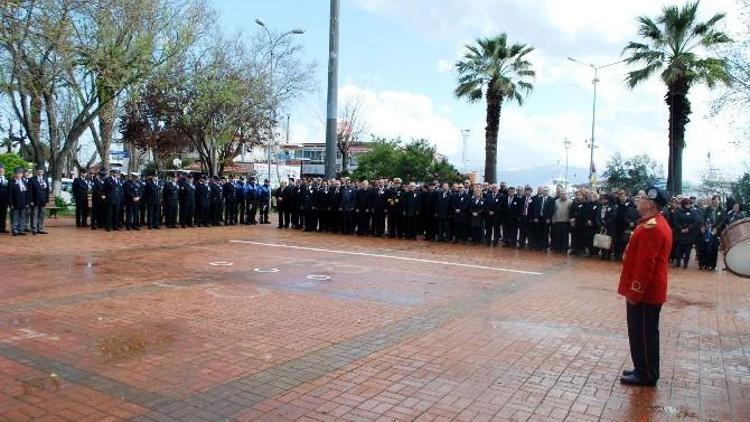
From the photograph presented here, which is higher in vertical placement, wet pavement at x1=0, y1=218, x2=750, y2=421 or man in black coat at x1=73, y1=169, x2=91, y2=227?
man in black coat at x1=73, y1=169, x2=91, y2=227

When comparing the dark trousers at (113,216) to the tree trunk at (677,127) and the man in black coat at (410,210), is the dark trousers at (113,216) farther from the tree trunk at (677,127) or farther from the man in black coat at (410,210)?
the tree trunk at (677,127)

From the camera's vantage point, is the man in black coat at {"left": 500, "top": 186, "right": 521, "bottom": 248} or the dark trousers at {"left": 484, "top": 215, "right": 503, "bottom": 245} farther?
the dark trousers at {"left": 484, "top": 215, "right": 503, "bottom": 245}

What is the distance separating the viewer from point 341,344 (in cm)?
698

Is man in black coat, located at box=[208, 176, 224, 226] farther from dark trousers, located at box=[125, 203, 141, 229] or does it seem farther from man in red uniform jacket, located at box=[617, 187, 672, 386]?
man in red uniform jacket, located at box=[617, 187, 672, 386]

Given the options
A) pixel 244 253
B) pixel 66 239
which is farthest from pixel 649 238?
pixel 66 239

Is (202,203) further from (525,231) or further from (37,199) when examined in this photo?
(525,231)

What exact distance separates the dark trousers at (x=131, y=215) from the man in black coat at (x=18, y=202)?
294cm

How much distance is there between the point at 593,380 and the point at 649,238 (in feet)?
4.79

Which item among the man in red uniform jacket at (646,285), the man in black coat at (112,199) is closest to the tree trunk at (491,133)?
the man in black coat at (112,199)

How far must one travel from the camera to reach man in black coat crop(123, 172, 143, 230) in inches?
758

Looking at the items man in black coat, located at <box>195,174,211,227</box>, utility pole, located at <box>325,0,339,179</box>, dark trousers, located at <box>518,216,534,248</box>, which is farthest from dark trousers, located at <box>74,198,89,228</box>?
dark trousers, located at <box>518,216,534,248</box>

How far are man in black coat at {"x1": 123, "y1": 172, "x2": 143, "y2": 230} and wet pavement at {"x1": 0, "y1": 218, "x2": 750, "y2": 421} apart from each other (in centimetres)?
612

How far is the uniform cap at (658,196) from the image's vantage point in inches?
238

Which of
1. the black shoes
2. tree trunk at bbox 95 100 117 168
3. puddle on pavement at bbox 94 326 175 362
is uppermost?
tree trunk at bbox 95 100 117 168
